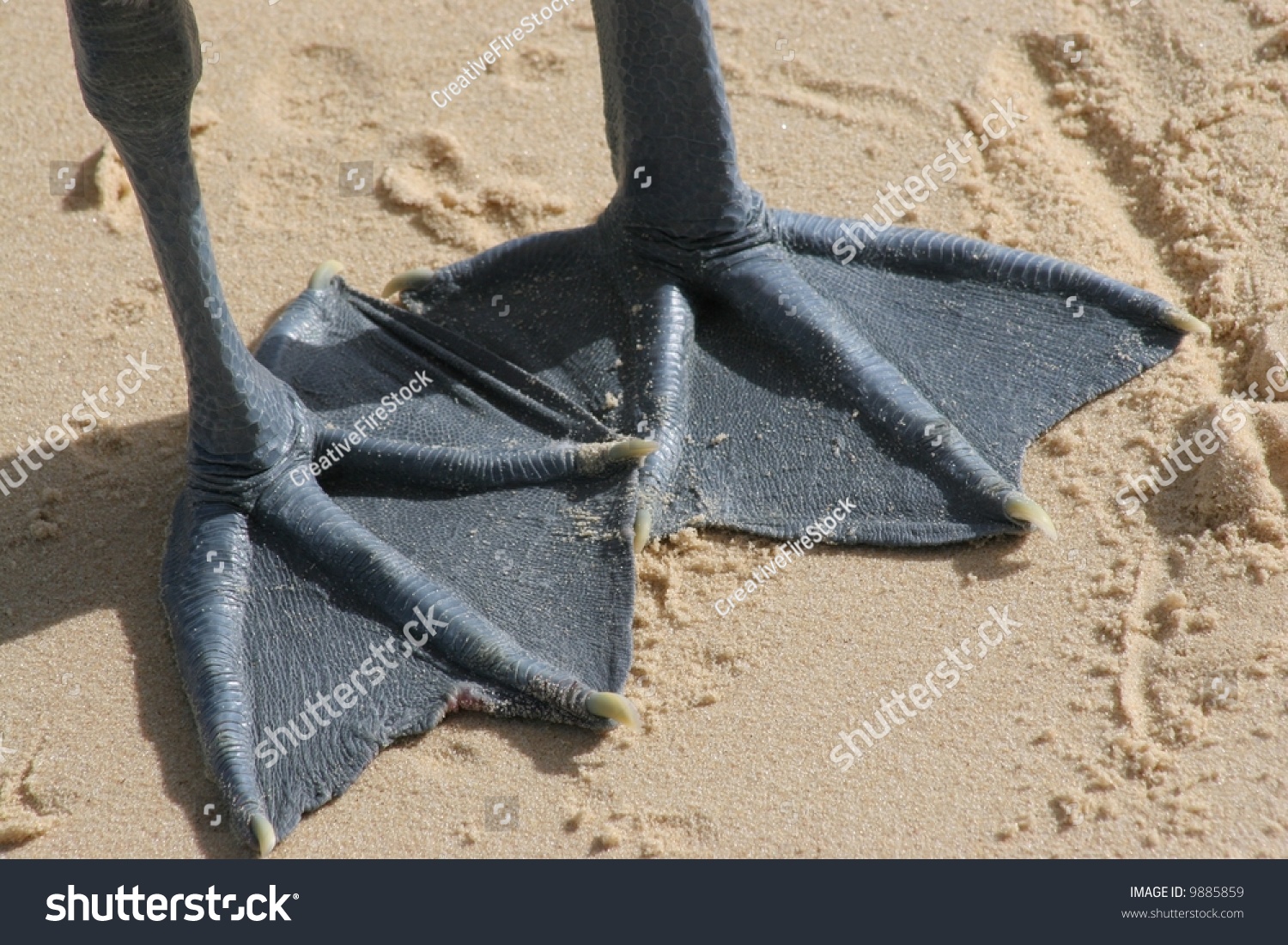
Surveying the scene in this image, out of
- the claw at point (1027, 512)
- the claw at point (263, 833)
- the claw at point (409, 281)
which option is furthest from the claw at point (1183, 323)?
the claw at point (263, 833)

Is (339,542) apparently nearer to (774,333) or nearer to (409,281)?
(409,281)

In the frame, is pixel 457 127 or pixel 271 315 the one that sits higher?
pixel 457 127

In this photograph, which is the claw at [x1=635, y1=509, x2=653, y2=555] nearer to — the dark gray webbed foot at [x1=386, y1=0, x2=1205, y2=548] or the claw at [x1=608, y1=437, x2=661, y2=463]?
the dark gray webbed foot at [x1=386, y1=0, x2=1205, y2=548]

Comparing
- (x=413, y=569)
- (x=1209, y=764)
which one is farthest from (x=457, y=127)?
(x=1209, y=764)

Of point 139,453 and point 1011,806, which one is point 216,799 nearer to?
point 139,453

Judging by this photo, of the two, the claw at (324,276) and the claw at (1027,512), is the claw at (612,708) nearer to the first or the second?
the claw at (1027,512)

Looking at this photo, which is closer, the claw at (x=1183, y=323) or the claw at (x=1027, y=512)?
the claw at (x=1027, y=512)
